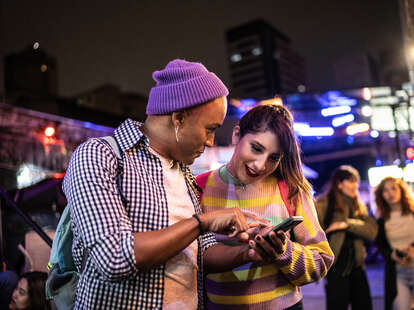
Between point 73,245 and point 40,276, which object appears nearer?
point 73,245

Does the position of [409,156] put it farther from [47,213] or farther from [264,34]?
[264,34]

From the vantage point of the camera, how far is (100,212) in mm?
1334

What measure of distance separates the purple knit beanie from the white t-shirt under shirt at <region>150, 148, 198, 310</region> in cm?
22

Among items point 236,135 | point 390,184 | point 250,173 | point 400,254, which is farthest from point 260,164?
point 390,184

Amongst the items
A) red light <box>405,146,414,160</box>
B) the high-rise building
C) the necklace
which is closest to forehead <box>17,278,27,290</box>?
the necklace

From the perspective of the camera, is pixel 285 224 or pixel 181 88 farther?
pixel 285 224

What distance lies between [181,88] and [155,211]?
0.54m

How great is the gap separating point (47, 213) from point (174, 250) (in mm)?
3726

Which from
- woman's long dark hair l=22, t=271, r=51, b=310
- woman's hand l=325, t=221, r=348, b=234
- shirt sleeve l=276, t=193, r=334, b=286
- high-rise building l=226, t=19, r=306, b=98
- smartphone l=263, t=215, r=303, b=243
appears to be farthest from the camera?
high-rise building l=226, t=19, r=306, b=98

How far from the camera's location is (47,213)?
461 centimetres

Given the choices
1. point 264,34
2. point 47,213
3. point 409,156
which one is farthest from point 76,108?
point 264,34

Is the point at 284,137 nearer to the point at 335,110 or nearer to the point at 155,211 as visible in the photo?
the point at 155,211

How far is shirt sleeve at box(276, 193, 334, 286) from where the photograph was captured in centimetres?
210

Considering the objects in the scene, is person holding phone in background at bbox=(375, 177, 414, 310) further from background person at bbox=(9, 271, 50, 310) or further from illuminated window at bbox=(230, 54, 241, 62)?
illuminated window at bbox=(230, 54, 241, 62)
